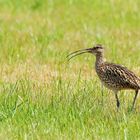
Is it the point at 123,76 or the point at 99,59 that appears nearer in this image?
the point at 123,76

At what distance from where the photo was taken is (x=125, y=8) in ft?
58.6

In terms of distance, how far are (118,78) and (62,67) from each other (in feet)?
8.82

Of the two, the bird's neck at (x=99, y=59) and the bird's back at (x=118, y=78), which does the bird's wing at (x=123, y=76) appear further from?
the bird's neck at (x=99, y=59)

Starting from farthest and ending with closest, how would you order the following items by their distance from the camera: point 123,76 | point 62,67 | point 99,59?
1. point 62,67
2. point 99,59
3. point 123,76

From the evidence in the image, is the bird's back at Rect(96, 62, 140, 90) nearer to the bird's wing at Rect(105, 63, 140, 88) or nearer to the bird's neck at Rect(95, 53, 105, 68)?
the bird's wing at Rect(105, 63, 140, 88)

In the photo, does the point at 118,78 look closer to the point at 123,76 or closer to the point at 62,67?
the point at 123,76

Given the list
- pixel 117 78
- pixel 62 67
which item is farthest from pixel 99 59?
pixel 62 67

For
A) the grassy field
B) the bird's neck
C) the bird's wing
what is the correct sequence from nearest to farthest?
the grassy field
the bird's wing
the bird's neck

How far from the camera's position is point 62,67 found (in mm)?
12312

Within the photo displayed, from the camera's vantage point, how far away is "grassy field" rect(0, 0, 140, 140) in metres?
8.59

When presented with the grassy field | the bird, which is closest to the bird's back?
the bird

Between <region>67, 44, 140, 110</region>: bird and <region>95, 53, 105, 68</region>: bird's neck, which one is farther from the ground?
<region>95, 53, 105, 68</region>: bird's neck

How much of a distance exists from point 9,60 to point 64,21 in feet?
13.2

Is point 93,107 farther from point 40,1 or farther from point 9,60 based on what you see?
point 40,1
